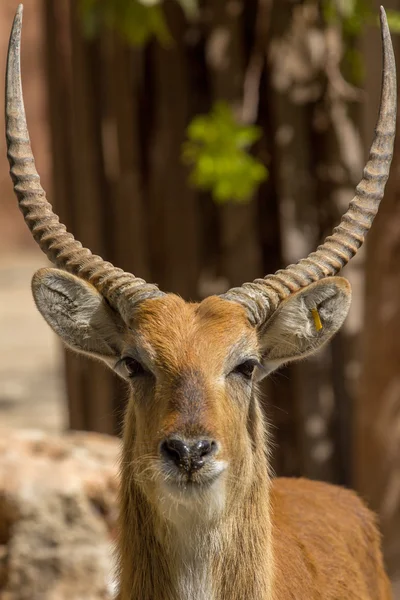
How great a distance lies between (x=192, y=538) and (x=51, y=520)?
264cm

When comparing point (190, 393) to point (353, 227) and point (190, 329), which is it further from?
point (353, 227)

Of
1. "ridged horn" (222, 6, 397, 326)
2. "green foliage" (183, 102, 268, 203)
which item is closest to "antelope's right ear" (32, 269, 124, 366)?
"ridged horn" (222, 6, 397, 326)

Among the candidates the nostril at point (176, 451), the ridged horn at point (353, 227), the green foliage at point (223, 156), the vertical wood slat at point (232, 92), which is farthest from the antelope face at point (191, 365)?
the vertical wood slat at point (232, 92)

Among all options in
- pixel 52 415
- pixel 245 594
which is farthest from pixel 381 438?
pixel 52 415

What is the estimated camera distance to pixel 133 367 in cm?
558

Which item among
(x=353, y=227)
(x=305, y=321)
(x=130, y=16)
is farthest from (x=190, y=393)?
(x=130, y=16)

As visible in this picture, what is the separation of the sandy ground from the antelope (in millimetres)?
6980

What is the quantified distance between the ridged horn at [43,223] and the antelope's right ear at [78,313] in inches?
3.8

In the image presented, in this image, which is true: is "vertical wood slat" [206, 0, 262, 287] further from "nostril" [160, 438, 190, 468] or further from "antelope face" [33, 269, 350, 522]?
"nostril" [160, 438, 190, 468]

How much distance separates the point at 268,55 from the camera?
10180mm

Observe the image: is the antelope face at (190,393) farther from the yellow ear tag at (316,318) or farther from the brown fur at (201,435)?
the yellow ear tag at (316,318)

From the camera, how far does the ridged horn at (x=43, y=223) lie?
5680mm

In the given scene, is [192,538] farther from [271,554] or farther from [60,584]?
[60,584]

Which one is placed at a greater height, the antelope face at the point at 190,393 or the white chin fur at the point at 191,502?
the antelope face at the point at 190,393
